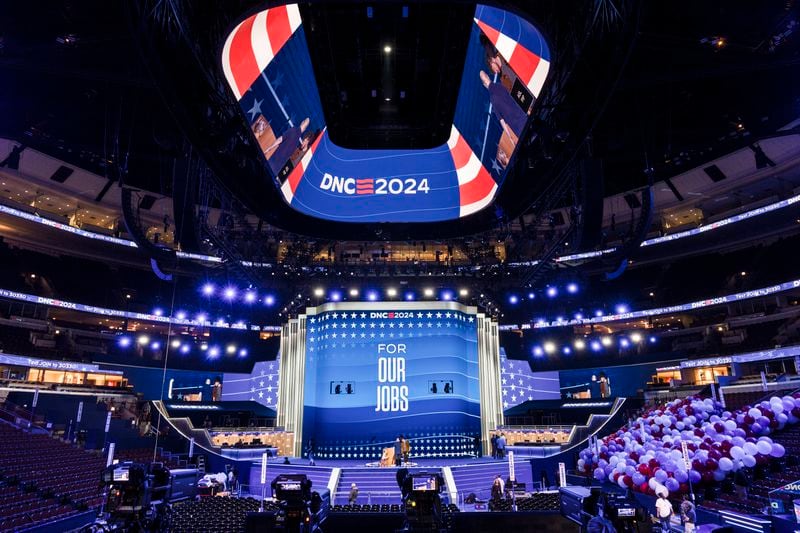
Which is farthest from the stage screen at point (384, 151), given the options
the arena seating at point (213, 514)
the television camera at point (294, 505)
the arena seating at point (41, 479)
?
the arena seating at point (41, 479)

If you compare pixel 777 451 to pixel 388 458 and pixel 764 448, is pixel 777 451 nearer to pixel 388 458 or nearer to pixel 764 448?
pixel 764 448

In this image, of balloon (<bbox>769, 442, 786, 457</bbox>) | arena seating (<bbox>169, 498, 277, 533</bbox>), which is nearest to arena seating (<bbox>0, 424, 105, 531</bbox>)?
arena seating (<bbox>169, 498, 277, 533</bbox>)

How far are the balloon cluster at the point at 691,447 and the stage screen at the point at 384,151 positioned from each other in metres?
9.34

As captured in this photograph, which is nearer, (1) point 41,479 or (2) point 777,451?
(2) point 777,451

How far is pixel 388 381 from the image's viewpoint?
24125mm

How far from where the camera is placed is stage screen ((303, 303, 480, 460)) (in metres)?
23.5

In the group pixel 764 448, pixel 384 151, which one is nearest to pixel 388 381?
pixel 384 151

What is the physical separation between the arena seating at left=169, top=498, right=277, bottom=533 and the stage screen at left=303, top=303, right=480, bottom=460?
995cm

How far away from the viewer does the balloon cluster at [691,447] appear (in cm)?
1255

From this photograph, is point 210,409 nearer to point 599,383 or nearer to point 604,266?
point 604,266

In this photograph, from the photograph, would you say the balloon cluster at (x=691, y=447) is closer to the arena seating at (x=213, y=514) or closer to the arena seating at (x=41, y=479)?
the arena seating at (x=213, y=514)

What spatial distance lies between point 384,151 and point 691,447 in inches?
555

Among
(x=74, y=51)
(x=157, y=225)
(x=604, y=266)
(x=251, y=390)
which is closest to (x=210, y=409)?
(x=251, y=390)

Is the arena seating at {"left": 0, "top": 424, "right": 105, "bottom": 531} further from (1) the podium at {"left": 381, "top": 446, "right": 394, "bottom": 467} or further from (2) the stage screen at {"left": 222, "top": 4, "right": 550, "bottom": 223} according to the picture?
(2) the stage screen at {"left": 222, "top": 4, "right": 550, "bottom": 223}
